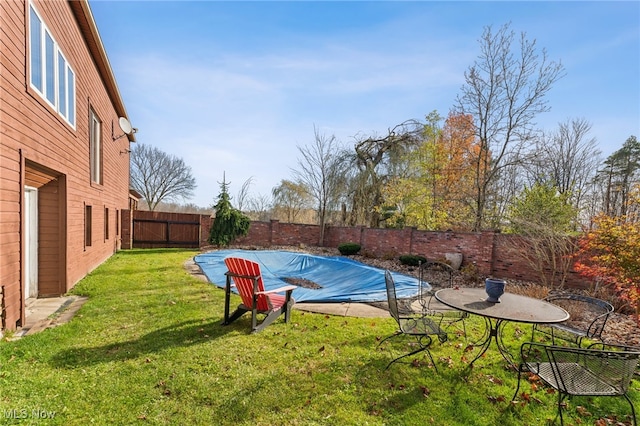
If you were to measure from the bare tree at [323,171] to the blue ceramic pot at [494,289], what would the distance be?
41.0ft

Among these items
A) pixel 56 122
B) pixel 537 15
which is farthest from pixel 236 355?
pixel 537 15

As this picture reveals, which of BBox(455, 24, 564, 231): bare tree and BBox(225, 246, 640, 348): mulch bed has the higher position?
BBox(455, 24, 564, 231): bare tree

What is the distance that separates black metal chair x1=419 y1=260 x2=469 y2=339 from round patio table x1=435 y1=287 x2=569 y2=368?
1.81ft

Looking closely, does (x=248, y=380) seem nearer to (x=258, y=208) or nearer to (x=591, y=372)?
(x=591, y=372)

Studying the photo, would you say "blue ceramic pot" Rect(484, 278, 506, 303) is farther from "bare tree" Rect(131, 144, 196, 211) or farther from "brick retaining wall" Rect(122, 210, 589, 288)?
"bare tree" Rect(131, 144, 196, 211)

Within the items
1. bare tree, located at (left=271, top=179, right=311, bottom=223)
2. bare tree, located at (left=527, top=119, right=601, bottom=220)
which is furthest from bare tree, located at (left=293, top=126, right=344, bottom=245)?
bare tree, located at (left=527, top=119, right=601, bottom=220)

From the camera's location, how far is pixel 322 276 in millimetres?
9031

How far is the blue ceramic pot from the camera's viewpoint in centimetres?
312

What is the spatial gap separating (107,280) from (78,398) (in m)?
4.88

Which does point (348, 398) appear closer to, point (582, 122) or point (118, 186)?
point (118, 186)

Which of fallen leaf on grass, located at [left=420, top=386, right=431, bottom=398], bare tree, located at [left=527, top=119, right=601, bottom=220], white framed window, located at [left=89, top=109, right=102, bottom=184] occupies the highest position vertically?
bare tree, located at [left=527, top=119, right=601, bottom=220]

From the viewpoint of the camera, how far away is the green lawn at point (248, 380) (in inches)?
86.0

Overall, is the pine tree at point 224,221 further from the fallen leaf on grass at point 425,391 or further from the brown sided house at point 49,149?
the fallen leaf on grass at point 425,391
